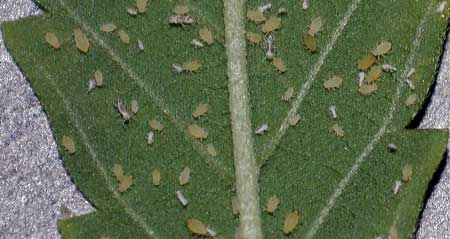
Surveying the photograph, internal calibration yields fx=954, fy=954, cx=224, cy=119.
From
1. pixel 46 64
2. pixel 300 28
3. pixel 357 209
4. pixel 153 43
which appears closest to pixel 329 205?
pixel 357 209

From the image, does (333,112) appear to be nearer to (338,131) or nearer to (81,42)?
(338,131)

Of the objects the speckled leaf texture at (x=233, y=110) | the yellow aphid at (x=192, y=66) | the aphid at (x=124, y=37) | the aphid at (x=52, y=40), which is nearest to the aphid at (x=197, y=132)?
the speckled leaf texture at (x=233, y=110)

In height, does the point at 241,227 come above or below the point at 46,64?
below

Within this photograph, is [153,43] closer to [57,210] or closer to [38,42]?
[38,42]

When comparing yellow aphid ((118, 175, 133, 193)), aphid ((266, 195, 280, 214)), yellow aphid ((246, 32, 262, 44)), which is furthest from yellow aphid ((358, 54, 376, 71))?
yellow aphid ((118, 175, 133, 193))

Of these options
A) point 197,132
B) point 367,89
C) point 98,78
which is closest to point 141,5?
point 98,78

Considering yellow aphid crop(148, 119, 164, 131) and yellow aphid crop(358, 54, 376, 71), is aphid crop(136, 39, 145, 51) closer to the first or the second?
yellow aphid crop(148, 119, 164, 131)
